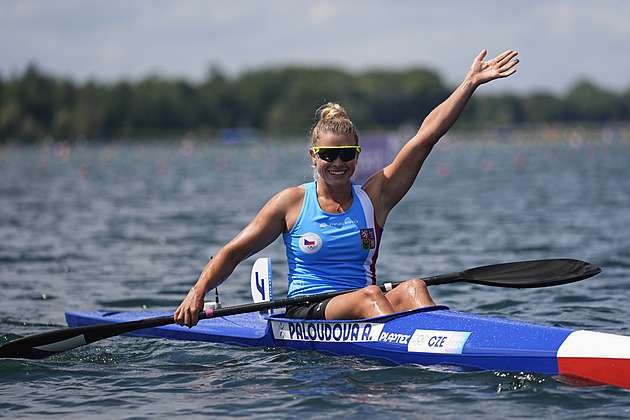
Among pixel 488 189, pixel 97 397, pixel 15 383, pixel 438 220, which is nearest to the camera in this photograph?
pixel 97 397

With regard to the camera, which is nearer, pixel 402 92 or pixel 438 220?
pixel 438 220

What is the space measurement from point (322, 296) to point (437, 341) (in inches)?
36.9

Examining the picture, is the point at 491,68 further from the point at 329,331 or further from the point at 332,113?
the point at 329,331

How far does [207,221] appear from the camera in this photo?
749 inches

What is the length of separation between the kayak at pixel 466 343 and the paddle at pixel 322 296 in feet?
1.05

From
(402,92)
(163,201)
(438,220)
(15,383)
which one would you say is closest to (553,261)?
(15,383)

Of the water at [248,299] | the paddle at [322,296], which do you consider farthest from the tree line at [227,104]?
the paddle at [322,296]

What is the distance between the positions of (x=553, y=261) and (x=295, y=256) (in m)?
2.08

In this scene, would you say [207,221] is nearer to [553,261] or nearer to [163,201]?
[163,201]

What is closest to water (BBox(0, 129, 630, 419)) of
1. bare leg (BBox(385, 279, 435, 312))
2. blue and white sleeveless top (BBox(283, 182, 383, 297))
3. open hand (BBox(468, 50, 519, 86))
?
blue and white sleeveless top (BBox(283, 182, 383, 297))

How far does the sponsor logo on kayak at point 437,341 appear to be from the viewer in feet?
18.4

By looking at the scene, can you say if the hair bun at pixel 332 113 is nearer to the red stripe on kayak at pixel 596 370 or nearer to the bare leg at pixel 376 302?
the bare leg at pixel 376 302

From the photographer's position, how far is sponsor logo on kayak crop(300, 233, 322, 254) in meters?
6.07

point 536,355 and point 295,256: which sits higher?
point 295,256
